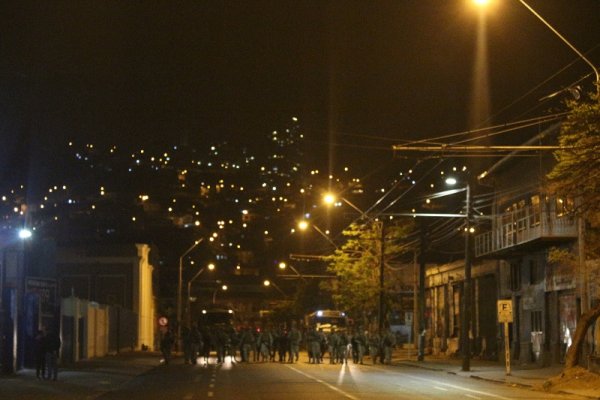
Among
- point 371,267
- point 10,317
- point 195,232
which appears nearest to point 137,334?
point 371,267

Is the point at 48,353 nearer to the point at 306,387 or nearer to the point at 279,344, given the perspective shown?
the point at 306,387

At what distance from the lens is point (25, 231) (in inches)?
1264

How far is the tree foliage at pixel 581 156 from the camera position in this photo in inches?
890

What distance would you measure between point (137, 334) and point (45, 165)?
60997mm

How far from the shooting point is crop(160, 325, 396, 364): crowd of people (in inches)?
1877

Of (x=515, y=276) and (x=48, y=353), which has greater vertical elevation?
(x=515, y=276)

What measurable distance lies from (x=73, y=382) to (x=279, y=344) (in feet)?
67.5

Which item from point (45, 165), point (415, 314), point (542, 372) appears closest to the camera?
point (542, 372)

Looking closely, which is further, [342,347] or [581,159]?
[342,347]

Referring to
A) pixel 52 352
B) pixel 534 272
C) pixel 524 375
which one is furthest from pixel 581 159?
pixel 534 272

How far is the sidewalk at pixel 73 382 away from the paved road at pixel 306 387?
524 millimetres

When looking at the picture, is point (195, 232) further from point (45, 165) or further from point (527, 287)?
point (527, 287)

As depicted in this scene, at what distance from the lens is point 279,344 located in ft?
163

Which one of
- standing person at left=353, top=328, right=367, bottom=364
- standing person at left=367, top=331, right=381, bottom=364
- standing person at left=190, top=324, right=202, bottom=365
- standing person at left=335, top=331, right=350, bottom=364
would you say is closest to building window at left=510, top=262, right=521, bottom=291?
standing person at left=367, top=331, right=381, bottom=364
